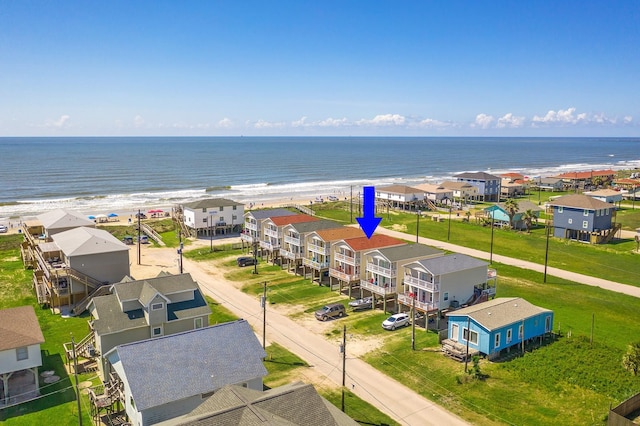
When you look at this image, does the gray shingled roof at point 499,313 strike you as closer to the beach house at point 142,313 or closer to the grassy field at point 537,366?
the grassy field at point 537,366

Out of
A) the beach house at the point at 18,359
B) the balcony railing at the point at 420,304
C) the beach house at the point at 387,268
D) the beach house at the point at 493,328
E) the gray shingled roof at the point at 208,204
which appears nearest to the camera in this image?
the beach house at the point at 18,359

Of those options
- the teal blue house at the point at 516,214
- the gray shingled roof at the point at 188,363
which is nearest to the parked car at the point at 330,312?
the gray shingled roof at the point at 188,363

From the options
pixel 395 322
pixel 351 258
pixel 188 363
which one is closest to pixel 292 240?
pixel 351 258

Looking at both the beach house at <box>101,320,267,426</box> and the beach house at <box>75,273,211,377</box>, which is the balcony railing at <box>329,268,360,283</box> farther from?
the beach house at <box>101,320,267,426</box>

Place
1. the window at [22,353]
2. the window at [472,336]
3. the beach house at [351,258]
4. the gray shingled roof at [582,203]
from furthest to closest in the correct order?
the gray shingled roof at [582,203] < the beach house at [351,258] < the window at [472,336] < the window at [22,353]

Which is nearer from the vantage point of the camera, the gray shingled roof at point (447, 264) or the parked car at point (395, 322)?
the parked car at point (395, 322)

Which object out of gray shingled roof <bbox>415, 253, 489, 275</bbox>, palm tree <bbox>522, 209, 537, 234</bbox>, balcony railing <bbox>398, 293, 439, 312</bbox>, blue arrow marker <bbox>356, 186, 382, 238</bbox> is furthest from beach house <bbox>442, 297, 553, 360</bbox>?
palm tree <bbox>522, 209, 537, 234</bbox>
